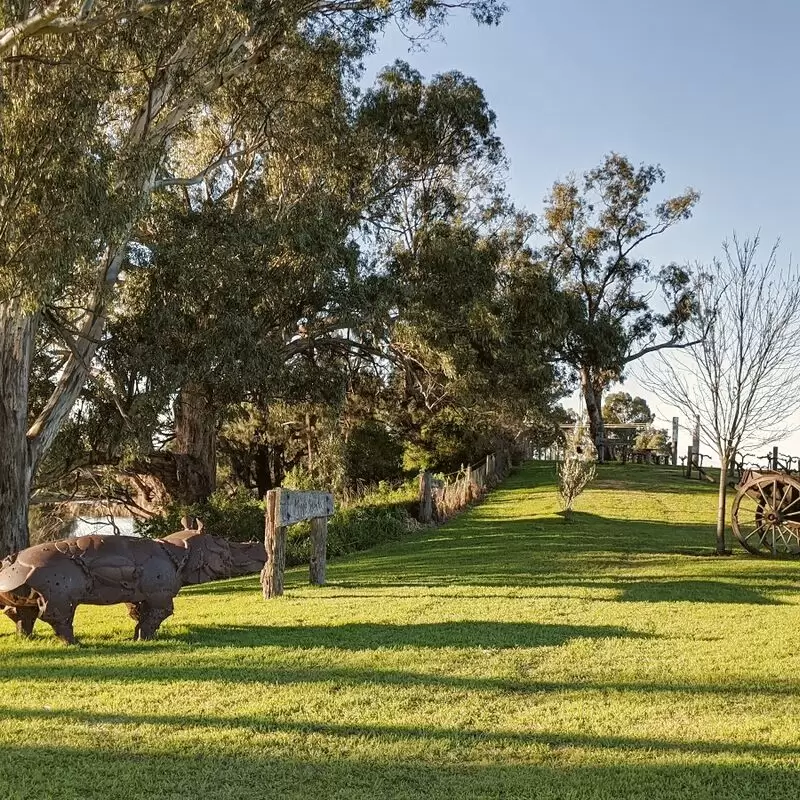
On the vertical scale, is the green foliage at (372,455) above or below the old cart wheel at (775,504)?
above

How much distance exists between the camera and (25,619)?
7750mm

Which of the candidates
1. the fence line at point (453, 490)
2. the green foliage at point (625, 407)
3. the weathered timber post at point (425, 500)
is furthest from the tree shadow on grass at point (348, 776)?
the green foliage at point (625, 407)

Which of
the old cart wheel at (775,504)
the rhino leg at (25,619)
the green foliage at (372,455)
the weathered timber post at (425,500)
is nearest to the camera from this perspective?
the rhino leg at (25,619)

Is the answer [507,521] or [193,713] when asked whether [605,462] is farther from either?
[193,713]

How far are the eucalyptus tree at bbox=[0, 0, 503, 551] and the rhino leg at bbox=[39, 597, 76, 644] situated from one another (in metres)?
5.50

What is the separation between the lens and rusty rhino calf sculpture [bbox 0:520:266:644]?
693 cm

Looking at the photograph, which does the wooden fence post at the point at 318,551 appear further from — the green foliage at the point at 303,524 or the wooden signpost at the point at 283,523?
the green foliage at the point at 303,524

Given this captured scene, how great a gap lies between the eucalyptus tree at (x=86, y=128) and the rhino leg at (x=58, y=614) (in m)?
5.50

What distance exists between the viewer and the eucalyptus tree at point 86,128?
11.1 m

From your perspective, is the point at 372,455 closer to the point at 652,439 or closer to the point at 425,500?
the point at 425,500

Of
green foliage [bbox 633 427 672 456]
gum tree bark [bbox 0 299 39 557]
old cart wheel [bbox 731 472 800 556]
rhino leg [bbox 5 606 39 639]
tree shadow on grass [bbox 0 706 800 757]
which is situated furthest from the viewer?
green foliage [bbox 633 427 672 456]

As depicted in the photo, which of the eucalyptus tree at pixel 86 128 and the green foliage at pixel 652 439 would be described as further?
the green foliage at pixel 652 439

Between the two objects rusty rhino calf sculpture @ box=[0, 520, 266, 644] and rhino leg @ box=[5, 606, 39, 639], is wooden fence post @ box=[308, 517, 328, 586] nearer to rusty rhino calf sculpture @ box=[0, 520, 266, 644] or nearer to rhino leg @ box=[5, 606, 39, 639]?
rusty rhino calf sculpture @ box=[0, 520, 266, 644]

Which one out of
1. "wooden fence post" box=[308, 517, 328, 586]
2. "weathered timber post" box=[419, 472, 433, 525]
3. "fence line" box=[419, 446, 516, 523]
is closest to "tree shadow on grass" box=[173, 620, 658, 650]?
"wooden fence post" box=[308, 517, 328, 586]
